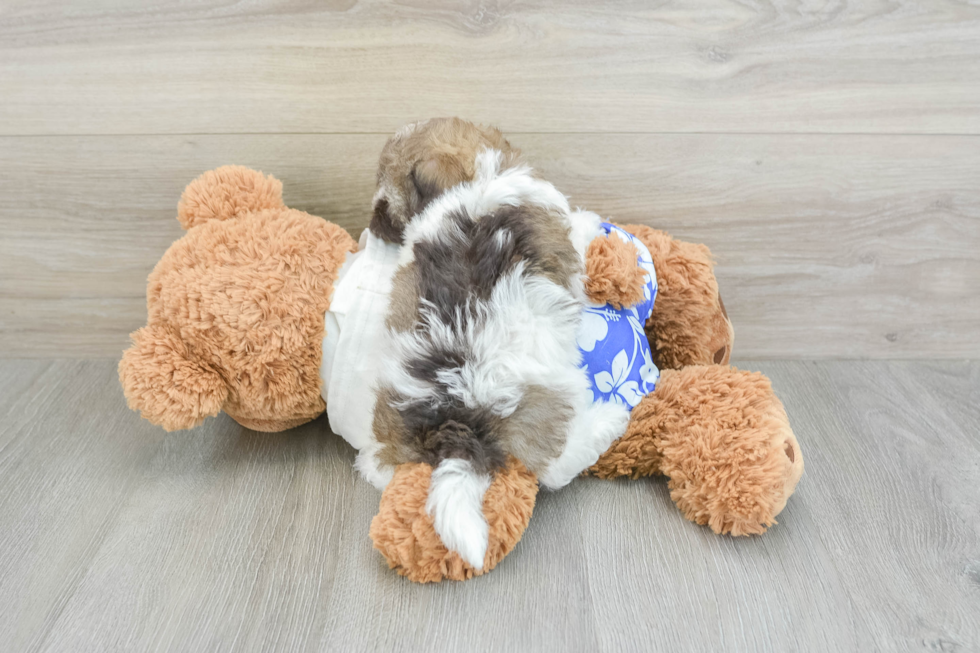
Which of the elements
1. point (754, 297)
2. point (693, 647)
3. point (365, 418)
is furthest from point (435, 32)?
point (693, 647)

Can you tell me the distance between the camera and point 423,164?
0.68 metres

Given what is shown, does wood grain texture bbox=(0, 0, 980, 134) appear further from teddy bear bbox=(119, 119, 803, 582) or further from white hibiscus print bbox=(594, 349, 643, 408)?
white hibiscus print bbox=(594, 349, 643, 408)

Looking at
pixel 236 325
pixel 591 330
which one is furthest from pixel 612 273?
pixel 236 325

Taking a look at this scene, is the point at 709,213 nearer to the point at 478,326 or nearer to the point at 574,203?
the point at 574,203

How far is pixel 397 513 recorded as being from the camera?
636 millimetres

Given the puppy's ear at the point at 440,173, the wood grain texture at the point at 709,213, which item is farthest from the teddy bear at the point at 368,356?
the wood grain texture at the point at 709,213

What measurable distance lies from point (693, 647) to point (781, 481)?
0.19 metres

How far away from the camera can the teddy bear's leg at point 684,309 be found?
2.75 ft

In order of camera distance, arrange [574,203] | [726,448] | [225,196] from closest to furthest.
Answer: [726,448] → [225,196] → [574,203]

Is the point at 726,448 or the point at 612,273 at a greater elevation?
the point at 612,273

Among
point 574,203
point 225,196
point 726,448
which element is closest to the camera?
point 726,448

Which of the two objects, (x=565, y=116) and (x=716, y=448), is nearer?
(x=716, y=448)

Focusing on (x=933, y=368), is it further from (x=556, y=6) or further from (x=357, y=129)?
(x=357, y=129)

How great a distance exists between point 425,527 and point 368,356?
8.2 inches
